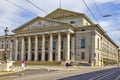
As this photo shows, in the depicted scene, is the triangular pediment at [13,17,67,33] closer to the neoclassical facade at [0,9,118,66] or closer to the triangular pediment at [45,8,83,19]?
the neoclassical facade at [0,9,118,66]

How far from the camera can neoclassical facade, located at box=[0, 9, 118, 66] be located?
77812 mm

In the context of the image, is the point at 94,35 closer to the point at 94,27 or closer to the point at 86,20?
the point at 94,27

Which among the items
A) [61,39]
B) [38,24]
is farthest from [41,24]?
[61,39]

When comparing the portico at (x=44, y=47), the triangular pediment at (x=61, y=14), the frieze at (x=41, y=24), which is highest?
the triangular pediment at (x=61, y=14)

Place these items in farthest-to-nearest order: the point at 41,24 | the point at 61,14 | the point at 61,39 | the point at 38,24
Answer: the point at 61,14, the point at 38,24, the point at 41,24, the point at 61,39

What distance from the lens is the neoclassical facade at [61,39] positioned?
77.8m

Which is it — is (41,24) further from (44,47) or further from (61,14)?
(61,14)

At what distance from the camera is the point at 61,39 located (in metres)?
83.6

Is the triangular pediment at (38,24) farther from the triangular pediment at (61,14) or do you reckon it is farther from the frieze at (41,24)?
the triangular pediment at (61,14)

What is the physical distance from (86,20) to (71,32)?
12.4 meters

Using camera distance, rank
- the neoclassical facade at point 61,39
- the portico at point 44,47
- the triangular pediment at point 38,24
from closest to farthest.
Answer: the neoclassical facade at point 61,39, the portico at point 44,47, the triangular pediment at point 38,24

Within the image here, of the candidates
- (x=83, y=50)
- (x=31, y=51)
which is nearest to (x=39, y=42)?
(x=31, y=51)

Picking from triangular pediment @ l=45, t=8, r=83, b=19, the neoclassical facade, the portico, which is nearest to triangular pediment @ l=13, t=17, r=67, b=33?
the neoclassical facade

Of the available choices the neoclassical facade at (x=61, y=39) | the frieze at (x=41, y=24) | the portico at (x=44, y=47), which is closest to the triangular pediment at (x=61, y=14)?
the neoclassical facade at (x=61, y=39)
